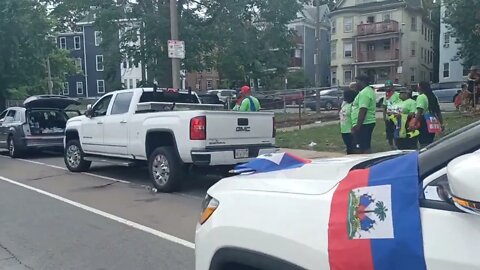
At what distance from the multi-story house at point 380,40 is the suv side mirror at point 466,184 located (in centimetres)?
4669

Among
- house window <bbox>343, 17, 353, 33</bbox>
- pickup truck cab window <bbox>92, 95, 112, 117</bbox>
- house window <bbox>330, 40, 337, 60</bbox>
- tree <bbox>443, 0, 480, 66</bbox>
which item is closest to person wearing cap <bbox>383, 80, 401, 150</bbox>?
pickup truck cab window <bbox>92, 95, 112, 117</bbox>

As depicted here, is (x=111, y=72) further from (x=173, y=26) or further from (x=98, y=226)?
(x=98, y=226)

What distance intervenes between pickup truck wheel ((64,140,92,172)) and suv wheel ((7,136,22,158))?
422 cm

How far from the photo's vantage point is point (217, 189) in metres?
2.74

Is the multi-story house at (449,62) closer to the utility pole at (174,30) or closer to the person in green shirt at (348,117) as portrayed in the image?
the utility pole at (174,30)

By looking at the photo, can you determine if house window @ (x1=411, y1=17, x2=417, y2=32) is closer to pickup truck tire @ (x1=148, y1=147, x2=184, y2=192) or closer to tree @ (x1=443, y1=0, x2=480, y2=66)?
tree @ (x1=443, y1=0, x2=480, y2=66)

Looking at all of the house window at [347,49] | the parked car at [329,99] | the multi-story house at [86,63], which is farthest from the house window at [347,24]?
the multi-story house at [86,63]

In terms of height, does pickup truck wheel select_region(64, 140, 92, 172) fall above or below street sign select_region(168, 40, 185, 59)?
below

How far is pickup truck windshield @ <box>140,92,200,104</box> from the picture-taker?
32.5ft

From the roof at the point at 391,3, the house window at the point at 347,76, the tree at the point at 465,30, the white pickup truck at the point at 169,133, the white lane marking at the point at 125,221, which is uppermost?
the roof at the point at 391,3

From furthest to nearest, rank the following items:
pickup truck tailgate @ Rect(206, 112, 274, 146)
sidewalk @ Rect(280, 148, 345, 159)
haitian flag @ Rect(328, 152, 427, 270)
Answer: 1. sidewalk @ Rect(280, 148, 345, 159)
2. pickup truck tailgate @ Rect(206, 112, 274, 146)
3. haitian flag @ Rect(328, 152, 427, 270)

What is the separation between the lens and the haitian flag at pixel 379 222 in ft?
5.72

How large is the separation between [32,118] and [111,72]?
277 inches

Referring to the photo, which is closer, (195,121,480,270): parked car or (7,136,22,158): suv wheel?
(195,121,480,270): parked car
